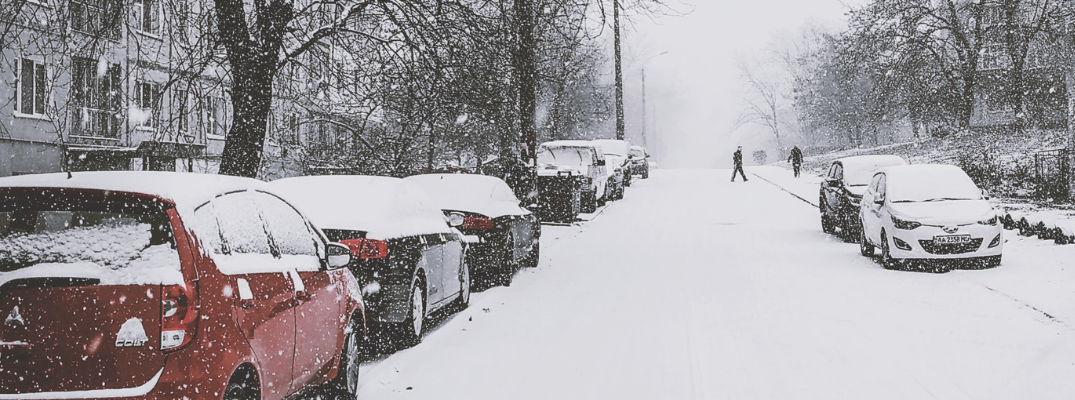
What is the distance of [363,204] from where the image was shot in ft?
28.5

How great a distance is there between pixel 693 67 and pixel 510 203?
140849 mm

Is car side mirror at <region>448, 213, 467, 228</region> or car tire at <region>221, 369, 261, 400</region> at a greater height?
car side mirror at <region>448, 213, 467, 228</region>

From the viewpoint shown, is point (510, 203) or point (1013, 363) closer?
point (1013, 363)

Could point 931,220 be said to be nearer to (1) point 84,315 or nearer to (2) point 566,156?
(1) point 84,315

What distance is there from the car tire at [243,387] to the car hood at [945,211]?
12.1 m

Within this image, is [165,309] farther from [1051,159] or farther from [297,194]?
[1051,159]

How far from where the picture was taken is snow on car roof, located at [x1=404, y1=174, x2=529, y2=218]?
13.2m

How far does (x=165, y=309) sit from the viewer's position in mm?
4086

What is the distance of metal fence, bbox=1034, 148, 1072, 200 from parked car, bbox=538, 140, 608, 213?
11318mm

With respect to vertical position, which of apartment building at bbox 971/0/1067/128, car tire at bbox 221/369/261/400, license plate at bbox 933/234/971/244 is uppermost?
apartment building at bbox 971/0/1067/128

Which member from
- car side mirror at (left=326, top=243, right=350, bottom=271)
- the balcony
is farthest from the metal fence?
the balcony

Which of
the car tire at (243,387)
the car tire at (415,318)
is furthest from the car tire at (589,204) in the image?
the car tire at (243,387)

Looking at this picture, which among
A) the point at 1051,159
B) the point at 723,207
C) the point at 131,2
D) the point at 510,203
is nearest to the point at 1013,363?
the point at 510,203

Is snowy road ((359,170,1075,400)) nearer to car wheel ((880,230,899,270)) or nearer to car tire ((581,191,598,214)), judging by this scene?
car wheel ((880,230,899,270))
